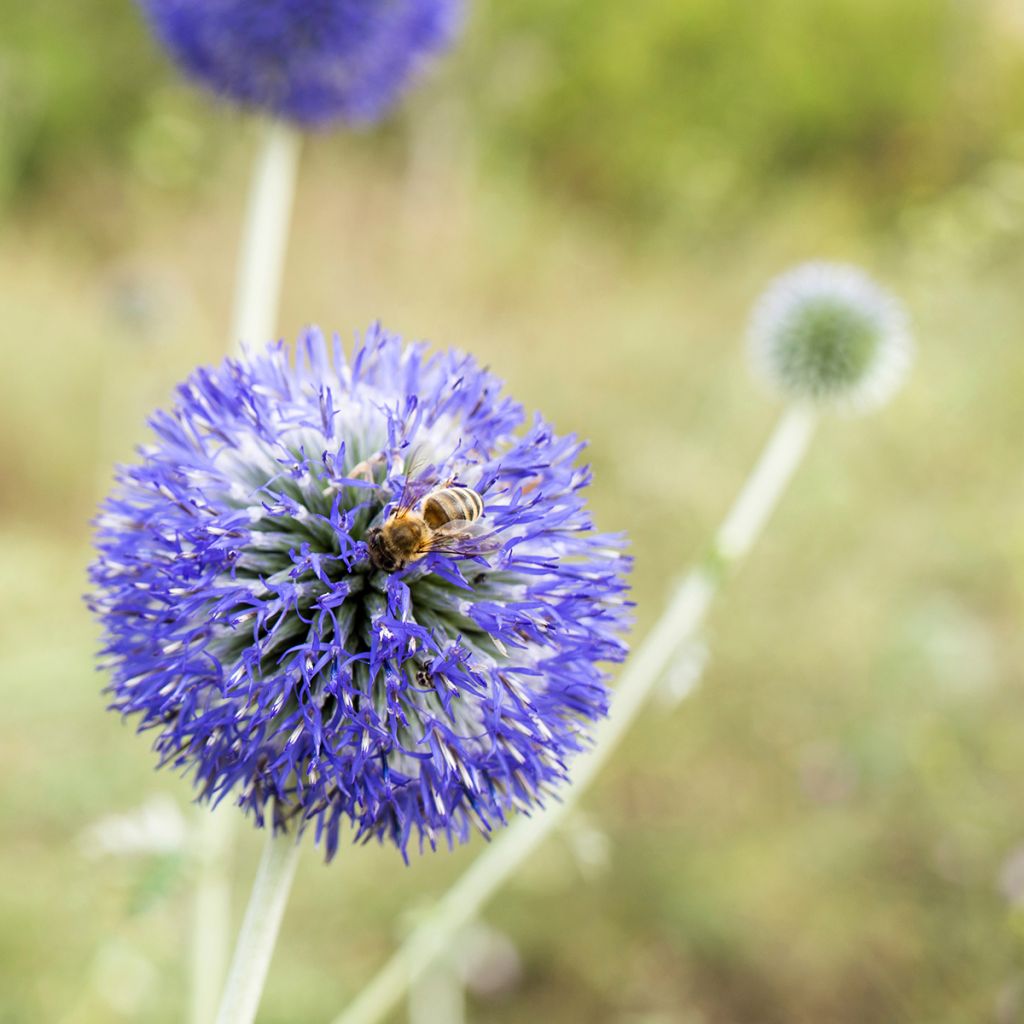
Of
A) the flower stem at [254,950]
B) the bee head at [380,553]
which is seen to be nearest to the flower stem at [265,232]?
the bee head at [380,553]

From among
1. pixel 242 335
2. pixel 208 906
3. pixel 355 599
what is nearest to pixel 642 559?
pixel 242 335

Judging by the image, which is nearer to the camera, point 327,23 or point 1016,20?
point 327,23

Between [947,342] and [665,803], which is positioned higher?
[947,342]

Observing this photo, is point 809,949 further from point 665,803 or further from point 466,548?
point 466,548

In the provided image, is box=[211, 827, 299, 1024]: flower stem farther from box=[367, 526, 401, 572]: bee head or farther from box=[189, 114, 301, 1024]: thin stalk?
box=[189, 114, 301, 1024]: thin stalk

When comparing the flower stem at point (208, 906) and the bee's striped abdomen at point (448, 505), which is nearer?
the bee's striped abdomen at point (448, 505)

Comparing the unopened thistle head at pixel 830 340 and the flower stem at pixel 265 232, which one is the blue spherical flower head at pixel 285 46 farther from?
the unopened thistle head at pixel 830 340

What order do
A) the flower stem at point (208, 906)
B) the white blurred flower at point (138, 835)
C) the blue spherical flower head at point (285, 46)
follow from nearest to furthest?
the white blurred flower at point (138, 835), the flower stem at point (208, 906), the blue spherical flower head at point (285, 46)

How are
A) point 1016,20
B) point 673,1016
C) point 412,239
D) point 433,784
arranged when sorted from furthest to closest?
point 1016,20, point 412,239, point 673,1016, point 433,784

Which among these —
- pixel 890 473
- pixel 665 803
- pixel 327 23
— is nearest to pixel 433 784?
pixel 327 23
